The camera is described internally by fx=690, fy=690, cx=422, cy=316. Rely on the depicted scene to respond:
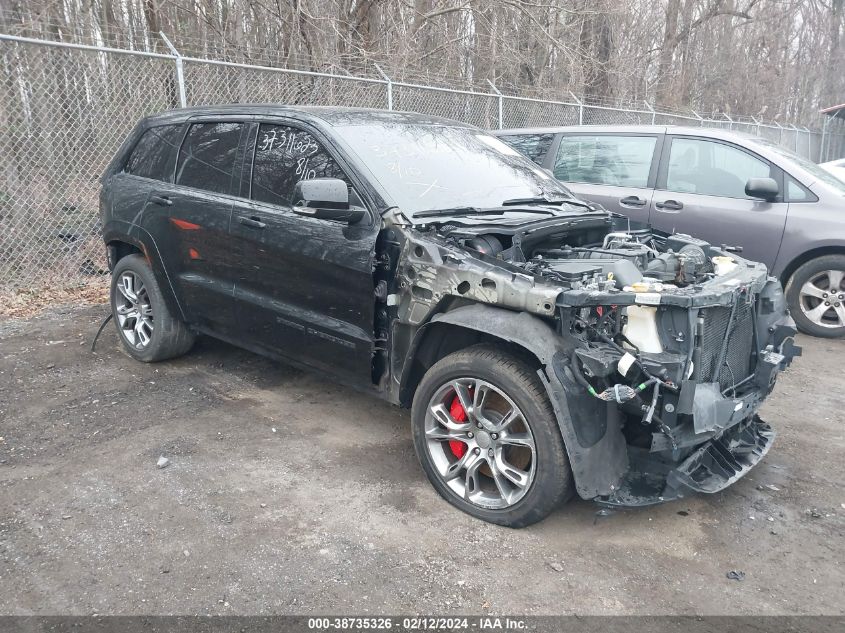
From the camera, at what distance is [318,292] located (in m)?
3.87

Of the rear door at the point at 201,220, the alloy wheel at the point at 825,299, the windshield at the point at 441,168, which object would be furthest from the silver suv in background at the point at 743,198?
the rear door at the point at 201,220

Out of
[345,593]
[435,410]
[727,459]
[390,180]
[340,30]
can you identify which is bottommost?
[345,593]

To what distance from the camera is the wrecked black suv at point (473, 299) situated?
2.98m

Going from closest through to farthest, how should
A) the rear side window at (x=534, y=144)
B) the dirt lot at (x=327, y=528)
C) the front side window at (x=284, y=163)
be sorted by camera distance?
the dirt lot at (x=327, y=528), the front side window at (x=284, y=163), the rear side window at (x=534, y=144)

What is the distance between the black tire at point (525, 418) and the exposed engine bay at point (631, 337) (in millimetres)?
88

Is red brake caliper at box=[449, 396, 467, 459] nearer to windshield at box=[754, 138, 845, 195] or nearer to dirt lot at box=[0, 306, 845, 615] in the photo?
dirt lot at box=[0, 306, 845, 615]

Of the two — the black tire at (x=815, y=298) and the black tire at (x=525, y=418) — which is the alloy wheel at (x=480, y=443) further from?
the black tire at (x=815, y=298)

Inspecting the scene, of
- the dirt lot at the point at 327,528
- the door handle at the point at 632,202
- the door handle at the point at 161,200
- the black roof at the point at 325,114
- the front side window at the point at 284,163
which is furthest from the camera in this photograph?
the door handle at the point at 632,202

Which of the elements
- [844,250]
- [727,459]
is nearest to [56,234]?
[727,459]

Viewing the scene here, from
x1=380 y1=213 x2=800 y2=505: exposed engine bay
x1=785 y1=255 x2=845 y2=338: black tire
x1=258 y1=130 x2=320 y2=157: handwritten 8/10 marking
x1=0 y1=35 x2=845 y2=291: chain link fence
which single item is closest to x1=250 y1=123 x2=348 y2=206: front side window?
x1=258 y1=130 x2=320 y2=157: handwritten 8/10 marking

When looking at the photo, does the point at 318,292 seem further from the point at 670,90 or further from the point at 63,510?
the point at 670,90

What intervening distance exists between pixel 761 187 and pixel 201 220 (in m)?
4.64

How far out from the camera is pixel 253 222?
13.6 ft

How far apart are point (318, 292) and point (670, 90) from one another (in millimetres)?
21062
